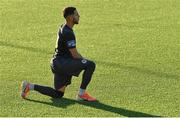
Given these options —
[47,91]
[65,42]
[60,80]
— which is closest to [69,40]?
[65,42]

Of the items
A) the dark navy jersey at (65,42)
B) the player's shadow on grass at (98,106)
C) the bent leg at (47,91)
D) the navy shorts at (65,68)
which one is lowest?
the player's shadow on grass at (98,106)

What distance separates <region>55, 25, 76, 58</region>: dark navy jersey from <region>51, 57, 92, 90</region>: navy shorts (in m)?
0.09

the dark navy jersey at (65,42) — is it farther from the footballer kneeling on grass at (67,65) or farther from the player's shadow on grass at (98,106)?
the player's shadow on grass at (98,106)

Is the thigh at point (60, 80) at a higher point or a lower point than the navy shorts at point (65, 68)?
lower

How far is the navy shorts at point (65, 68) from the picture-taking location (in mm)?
7371

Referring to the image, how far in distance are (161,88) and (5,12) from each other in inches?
298

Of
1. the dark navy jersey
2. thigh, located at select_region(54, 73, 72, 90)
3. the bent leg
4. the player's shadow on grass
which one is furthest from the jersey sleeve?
the player's shadow on grass

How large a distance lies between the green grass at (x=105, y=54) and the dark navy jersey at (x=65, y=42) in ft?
2.20

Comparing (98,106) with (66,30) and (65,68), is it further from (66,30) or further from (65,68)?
(66,30)

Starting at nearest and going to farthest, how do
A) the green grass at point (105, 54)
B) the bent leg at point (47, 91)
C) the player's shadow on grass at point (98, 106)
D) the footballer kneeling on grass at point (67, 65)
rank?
the player's shadow on grass at point (98, 106)
the green grass at point (105, 54)
the footballer kneeling on grass at point (67, 65)
the bent leg at point (47, 91)

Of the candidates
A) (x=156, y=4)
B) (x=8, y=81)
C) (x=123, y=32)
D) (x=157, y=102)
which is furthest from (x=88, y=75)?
(x=156, y=4)

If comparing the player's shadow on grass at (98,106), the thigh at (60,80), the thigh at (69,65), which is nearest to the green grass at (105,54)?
the player's shadow on grass at (98,106)

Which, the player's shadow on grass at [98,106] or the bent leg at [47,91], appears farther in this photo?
the bent leg at [47,91]

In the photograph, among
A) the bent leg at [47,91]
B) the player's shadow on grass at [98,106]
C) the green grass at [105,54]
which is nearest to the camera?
the player's shadow on grass at [98,106]
